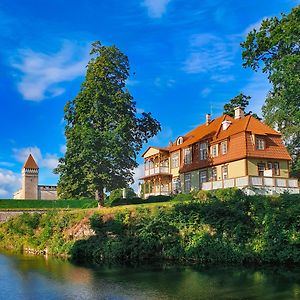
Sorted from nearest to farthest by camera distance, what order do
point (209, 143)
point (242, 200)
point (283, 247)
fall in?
point (283, 247) < point (242, 200) < point (209, 143)

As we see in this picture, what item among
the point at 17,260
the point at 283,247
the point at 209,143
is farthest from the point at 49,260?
the point at 209,143

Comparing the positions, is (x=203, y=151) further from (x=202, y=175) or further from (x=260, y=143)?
(x=260, y=143)

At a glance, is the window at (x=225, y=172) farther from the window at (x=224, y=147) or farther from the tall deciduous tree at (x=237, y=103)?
the tall deciduous tree at (x=237, y=103)

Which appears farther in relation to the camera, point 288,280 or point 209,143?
point 209,143

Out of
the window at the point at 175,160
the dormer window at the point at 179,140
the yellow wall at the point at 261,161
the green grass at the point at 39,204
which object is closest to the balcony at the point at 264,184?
the yellow wall at the point at 261,161

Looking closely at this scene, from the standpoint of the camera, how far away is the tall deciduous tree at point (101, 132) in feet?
112

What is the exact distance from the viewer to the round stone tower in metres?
85.4

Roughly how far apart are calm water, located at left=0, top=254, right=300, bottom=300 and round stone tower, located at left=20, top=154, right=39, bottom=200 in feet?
208

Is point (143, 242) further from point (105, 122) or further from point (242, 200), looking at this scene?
point (105, 122)

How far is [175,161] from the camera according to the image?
147ft

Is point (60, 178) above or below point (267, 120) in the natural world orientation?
below

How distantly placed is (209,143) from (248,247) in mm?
16416

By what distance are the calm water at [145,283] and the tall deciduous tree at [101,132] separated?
1129 cm

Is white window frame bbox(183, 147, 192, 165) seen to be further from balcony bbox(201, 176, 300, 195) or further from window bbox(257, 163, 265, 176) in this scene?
balcony bbox(201, 176, 300, 195)
